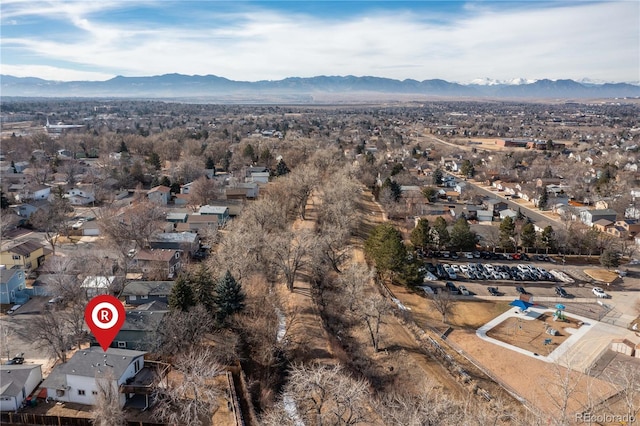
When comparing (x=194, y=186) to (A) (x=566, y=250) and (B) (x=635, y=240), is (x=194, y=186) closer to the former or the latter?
(A) (x=566, y=250)

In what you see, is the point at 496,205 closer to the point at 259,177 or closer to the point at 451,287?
the point at 451,287

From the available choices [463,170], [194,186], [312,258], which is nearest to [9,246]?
[194,186]

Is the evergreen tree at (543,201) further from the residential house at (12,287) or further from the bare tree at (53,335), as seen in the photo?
the residential house at (12,287)

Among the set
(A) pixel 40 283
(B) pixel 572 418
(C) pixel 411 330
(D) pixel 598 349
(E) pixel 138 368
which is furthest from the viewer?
(A) pixel 40 283

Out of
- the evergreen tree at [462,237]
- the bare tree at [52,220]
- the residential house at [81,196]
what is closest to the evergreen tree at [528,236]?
the evergreen tree at [462,237]

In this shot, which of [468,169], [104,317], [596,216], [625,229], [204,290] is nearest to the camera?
[104,317]

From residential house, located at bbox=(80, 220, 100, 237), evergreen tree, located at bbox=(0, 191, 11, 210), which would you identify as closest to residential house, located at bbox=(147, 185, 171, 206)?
residential house, located at bbox=(80, 220, 100, 237)

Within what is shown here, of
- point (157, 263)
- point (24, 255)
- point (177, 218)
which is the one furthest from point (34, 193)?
point (157, 263)
